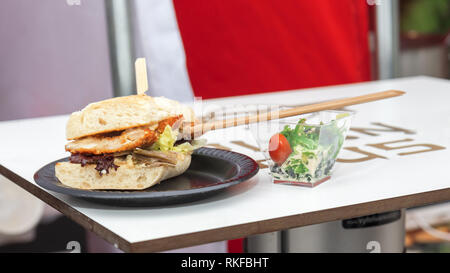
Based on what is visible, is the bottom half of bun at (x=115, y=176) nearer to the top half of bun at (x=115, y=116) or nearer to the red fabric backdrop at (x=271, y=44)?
the top half of bun at (x=115, y=116)

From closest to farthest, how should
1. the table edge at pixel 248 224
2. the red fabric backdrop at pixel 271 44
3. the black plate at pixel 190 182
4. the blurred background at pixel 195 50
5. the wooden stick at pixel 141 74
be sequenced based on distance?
the table edge at pixel 248 224, the black plate at pixel 190 182, the wooden stick at pixel 141 74, the blurred background at pixel 195 50, the red fabric backdrop at pixel 271 44

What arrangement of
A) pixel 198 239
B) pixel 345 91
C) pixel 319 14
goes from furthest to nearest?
pixel 319 14 < pixel 345 91 < pixel 198 239

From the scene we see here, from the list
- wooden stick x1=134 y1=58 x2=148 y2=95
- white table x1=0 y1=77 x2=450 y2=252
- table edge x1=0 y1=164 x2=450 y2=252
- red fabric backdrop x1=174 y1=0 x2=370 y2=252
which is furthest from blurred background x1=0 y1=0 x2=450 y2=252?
table edge x1=0 y1=164 x2=450 y2=252

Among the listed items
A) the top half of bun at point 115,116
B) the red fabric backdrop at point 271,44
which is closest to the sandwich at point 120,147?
the top half of bun at point 115,116

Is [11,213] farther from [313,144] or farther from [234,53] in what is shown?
[313,144]

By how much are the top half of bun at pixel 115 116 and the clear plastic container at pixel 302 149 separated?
0.18 meters

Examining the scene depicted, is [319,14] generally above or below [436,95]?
above

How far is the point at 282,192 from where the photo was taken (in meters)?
1.14

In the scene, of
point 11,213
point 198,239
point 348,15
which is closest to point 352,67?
point 348,15

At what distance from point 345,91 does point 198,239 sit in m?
1.40

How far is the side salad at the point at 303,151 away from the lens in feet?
3.82

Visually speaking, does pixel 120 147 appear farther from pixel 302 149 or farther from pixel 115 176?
pixel 302 149

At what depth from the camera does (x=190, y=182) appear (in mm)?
1192

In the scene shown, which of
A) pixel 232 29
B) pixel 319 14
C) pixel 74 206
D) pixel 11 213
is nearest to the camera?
pixel 74 206
